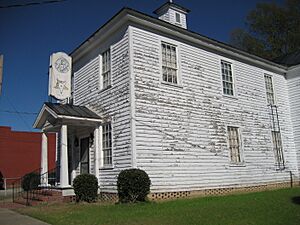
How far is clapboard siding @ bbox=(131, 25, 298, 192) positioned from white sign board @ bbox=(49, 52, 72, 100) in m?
3.97

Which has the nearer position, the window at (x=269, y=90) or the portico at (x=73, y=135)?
the portico at (x=73, y=135)

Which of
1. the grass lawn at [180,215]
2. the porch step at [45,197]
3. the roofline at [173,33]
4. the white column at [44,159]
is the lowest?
the grass lawn at [180,215]

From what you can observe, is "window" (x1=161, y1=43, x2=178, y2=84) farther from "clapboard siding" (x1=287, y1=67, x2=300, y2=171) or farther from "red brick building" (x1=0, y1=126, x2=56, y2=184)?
"red brick building" (x1=0, y1=126, x2=56, y2=184)

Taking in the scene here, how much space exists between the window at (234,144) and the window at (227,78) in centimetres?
194

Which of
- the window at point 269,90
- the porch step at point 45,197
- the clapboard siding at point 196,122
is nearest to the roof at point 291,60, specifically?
the window at point 269,90

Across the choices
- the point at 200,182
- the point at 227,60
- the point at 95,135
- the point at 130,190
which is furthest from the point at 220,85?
the point at 130,190

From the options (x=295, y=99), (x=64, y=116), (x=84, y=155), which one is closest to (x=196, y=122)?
(x=84, y=155)

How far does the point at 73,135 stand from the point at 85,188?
4.03 m

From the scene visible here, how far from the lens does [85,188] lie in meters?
12.3

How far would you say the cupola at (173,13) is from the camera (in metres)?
17.9

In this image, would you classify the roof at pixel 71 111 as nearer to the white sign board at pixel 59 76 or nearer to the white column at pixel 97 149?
the white column at pixel 97 149

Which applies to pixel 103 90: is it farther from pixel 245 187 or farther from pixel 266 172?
pixel 266 172

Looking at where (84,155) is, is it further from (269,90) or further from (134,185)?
(269,90)

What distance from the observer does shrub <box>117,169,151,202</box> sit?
1085cm
